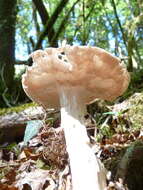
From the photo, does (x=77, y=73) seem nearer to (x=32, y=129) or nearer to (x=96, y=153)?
(x=96, y=153)

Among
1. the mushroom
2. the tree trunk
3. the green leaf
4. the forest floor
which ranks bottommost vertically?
the forest floor

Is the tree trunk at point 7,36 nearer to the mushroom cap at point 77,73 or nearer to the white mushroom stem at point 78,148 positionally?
the mushroom cap at point 77,73

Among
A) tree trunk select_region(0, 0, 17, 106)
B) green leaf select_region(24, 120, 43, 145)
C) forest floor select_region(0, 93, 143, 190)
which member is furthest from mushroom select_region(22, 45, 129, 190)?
tree trunk select_region(0, 0, 17, 106)

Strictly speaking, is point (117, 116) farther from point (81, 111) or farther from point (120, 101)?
point (81, 111)

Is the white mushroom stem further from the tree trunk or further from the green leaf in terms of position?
the tree trunk

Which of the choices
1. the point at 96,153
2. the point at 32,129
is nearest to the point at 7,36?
the point at 32,129

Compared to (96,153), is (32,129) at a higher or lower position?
higher

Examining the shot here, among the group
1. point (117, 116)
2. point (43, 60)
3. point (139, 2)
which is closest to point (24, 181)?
point (43, 60)
